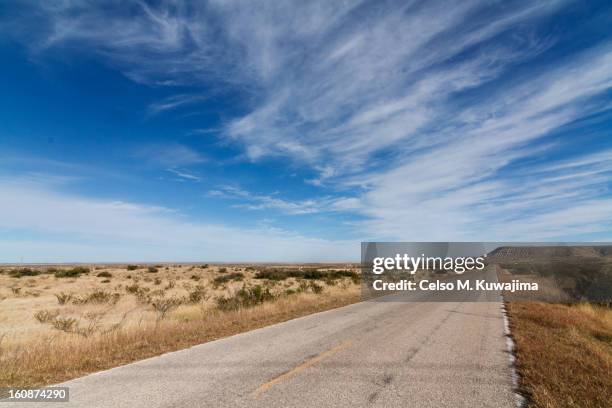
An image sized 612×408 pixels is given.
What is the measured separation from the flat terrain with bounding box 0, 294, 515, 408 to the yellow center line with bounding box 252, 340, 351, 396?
2 centimetres

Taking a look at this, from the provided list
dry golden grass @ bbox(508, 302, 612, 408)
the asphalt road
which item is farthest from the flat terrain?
dry golden grass @ bbox(508, 302, 612, 408)

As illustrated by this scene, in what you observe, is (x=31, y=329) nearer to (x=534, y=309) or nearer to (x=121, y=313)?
(x=121, y=313)

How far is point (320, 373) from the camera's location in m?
7.69

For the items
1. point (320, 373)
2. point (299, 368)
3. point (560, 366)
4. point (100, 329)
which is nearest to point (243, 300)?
point (100, 329)

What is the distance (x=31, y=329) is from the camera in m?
15.4

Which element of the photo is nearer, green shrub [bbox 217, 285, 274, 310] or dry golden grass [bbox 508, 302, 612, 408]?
dry golden grass [bbox 508, 302, 612, 408]

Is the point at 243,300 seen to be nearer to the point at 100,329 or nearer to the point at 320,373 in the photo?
the point at 100,329

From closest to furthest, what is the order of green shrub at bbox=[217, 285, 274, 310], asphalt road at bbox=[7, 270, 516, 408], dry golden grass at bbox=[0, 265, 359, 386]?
asphalt road at bbox=[7, 270, 516, 408]
dry golden grass at bbox=[0, 265, 359, 386]
green shrub at bbox=[217, 285, 274, 310]

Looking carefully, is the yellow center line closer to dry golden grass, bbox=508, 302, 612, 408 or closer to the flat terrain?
the flat terrain

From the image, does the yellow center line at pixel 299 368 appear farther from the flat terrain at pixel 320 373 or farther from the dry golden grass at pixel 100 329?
the dry golden grass at pixel 100 329

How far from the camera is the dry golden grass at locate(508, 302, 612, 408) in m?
6.29

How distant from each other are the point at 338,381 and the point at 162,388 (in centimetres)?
301

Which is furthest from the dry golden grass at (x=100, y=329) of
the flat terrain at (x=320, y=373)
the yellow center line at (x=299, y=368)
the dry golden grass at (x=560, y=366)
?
the dry golden grass at (x=560, y=366)

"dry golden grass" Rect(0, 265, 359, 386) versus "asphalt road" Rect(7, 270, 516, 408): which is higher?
"asphalt road" Rect(7, 270, 516, 408)
